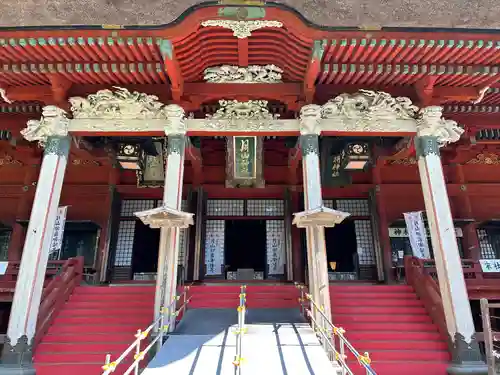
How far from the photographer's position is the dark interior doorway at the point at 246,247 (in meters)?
16.6

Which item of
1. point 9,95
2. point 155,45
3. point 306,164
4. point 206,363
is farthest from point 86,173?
point 206,363

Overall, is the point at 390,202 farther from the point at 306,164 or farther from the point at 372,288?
the point at 306,164

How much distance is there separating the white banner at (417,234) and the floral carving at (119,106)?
7.81 metres

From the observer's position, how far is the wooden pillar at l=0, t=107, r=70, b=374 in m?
6.70

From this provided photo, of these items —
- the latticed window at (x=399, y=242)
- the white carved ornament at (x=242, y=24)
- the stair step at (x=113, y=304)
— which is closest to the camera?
the white carved ornament at (x=242, y=24)

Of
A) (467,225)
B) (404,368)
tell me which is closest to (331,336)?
(404,368)

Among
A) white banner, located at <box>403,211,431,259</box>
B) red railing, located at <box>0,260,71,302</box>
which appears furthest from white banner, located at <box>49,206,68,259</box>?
white banner, located at <box>403,211,431,259</box>

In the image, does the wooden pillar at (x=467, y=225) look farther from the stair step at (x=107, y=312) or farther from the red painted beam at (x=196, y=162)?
the stair step at (x=107, y=312)

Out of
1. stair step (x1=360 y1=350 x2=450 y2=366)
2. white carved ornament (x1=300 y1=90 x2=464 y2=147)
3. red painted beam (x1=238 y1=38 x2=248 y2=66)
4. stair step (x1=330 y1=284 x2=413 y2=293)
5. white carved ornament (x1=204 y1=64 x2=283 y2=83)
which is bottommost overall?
stair step (x1=360 y1=350 x2=450 y2=366)

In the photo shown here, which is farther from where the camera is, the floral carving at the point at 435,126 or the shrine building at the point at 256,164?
the floral carving at the point at 435,126

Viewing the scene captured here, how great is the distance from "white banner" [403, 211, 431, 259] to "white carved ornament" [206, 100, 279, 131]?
17.5ft

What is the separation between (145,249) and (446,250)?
10703 millimetres

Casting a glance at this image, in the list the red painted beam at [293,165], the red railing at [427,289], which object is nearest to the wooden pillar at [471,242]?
the red railing at [427,289]

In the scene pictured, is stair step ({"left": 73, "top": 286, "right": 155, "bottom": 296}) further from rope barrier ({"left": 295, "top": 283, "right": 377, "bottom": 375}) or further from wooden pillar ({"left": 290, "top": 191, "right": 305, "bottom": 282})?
wooden pillar ({"left": 290, "top": 191, "right": 305, "bottom": 282})
